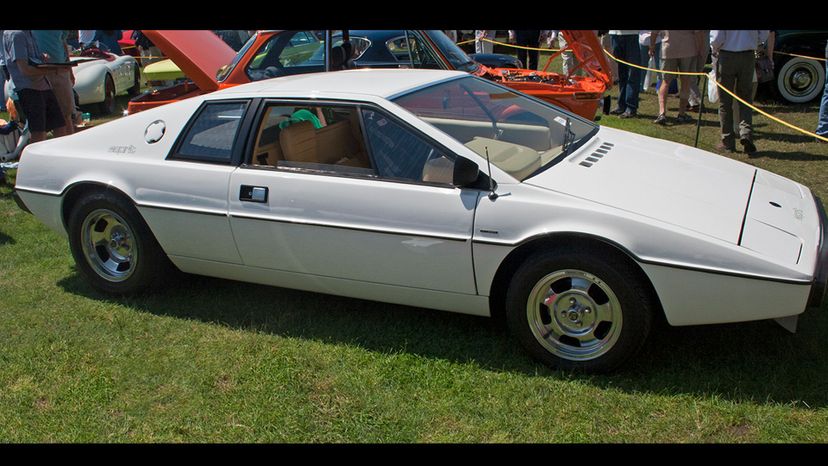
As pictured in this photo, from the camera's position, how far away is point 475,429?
3256mm

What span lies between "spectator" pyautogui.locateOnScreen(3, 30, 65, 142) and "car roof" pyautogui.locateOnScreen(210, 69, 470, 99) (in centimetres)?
401

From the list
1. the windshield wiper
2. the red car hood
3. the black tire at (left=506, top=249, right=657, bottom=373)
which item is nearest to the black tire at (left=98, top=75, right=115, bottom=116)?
the red car hood

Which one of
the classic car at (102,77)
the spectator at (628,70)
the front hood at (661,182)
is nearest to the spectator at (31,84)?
the classic car at (102,77)

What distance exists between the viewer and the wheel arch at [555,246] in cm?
338

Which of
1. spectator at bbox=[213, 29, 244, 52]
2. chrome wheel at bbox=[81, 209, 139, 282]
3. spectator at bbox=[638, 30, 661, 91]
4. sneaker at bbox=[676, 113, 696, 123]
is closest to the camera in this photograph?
chrome wheel at bbox=[81, 209, 139, 282]

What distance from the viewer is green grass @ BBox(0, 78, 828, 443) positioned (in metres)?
3.27

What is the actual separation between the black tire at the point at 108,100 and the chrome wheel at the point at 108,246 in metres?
8.21

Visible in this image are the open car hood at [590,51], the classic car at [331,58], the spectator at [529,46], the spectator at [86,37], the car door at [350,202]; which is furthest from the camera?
the spectator at [86,37]

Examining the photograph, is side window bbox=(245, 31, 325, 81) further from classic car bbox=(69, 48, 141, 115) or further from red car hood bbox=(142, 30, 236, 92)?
classic car bbox=(69, 48, 141, 115)

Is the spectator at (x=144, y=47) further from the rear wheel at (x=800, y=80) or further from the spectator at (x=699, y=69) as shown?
the rear wheel at (x=800, y=80)

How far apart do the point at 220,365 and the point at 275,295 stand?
0.91 m

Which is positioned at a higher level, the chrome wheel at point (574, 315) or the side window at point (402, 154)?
the side window at point (402, 154)

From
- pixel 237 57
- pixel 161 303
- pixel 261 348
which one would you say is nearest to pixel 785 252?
pixel 261 348
